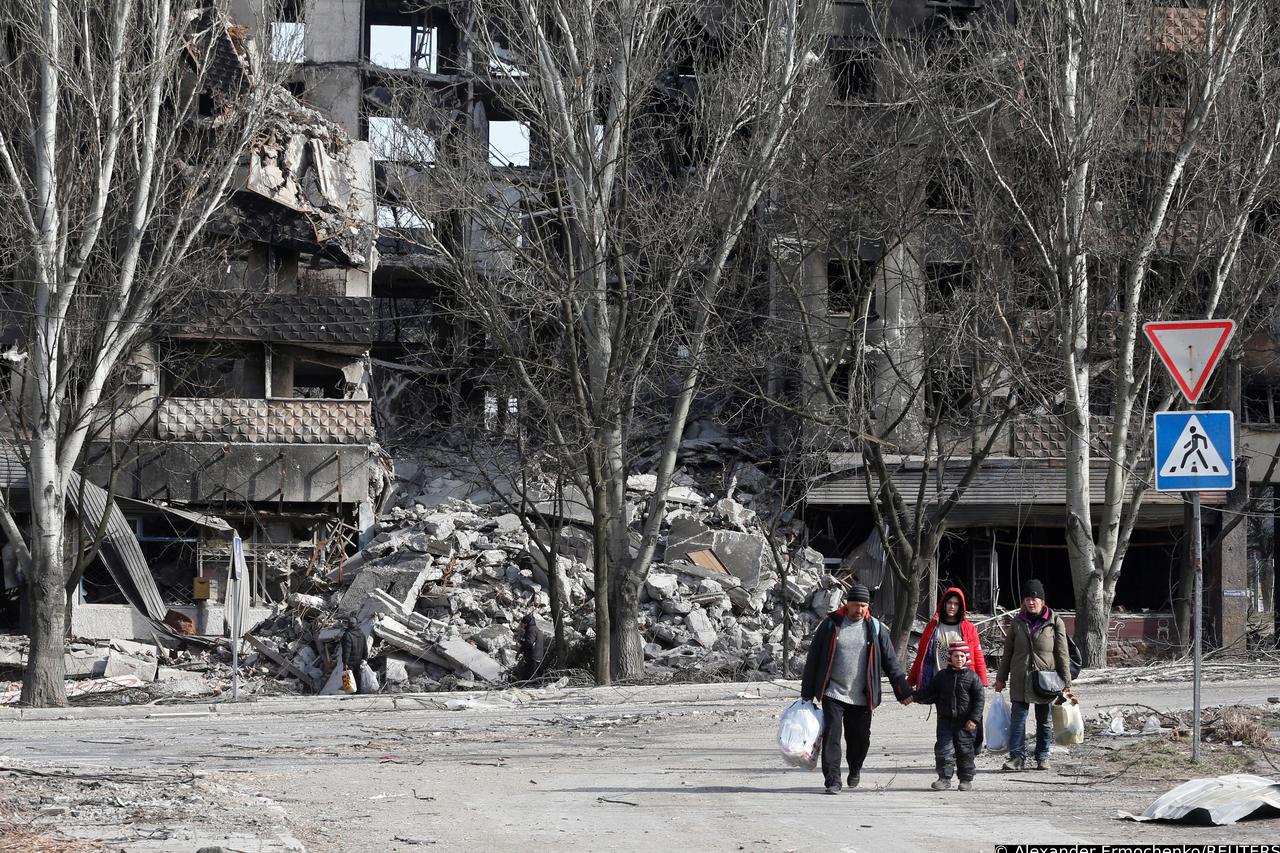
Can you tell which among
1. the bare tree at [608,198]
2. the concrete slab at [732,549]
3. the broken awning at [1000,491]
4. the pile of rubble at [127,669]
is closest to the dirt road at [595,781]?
the bare tree at [608,198]

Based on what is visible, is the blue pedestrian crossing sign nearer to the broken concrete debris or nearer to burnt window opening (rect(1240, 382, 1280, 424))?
the broken concrete debris

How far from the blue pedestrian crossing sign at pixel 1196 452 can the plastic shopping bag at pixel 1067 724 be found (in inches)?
76.0

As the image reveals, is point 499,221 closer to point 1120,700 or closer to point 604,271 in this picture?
point 604,271

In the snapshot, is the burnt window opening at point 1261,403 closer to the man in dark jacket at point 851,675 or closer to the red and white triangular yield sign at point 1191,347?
the red and white triangular yield sign at point 1191,347

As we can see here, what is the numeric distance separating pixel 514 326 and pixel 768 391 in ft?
39.7

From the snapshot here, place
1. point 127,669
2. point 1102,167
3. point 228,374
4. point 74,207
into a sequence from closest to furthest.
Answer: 1. point 74,207
2. point 1102,167
3. point 127,669
4. point 228,374

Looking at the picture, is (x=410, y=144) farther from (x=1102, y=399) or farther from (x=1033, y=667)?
(x=1102, y=399)

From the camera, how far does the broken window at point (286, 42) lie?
74.5 ft

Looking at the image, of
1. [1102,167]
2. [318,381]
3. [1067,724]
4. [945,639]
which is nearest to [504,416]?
[318,381]

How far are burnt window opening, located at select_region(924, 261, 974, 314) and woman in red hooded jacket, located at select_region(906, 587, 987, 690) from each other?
11866mm

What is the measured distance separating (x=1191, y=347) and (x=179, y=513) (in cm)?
2590

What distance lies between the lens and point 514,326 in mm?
22422

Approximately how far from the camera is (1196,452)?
10578mm

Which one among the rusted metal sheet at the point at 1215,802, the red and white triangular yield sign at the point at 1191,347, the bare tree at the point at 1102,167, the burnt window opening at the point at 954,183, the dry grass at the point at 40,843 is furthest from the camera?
the burnt window opening at the point at 954,183
